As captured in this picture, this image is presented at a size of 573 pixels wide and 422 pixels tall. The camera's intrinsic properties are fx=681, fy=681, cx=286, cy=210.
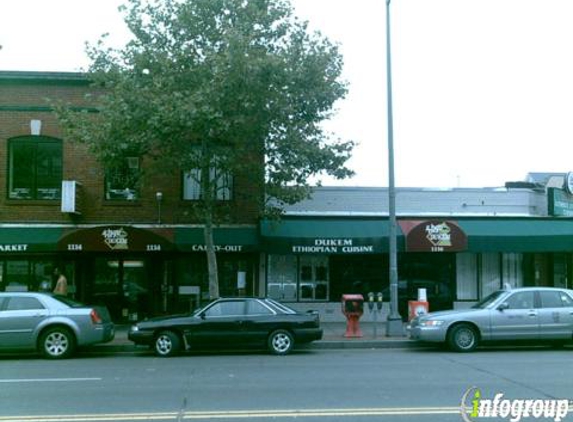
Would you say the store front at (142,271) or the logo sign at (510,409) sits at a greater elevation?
the store front at (142,271)

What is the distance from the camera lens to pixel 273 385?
1048 cm

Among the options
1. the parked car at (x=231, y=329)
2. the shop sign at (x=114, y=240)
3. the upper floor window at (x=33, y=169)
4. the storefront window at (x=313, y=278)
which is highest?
the upper floor window at (x=33, y=169)

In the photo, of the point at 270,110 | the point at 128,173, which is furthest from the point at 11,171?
the point at 270,110

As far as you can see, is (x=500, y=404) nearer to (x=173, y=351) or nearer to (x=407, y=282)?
(x=173, y=351)

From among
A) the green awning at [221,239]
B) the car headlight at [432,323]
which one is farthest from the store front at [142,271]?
the car headlight at [432,323]

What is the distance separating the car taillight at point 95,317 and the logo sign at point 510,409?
28.5 ft

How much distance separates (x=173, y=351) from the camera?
14.9 meters

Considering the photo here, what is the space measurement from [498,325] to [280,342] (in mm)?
4922

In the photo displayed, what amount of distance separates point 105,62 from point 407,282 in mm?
11356

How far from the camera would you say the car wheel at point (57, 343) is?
14.7 metres

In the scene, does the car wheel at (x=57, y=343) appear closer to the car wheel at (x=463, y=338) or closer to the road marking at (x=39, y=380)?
the road marking at (x=39, y=380)

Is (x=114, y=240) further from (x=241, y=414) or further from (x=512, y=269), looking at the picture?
(x=512, y=269)

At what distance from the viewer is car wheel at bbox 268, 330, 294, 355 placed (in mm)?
15094

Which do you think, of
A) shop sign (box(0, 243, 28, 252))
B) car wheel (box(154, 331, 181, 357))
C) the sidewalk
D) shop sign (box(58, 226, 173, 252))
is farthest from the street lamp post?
shop sign (box(0, 243, 28, 252))
